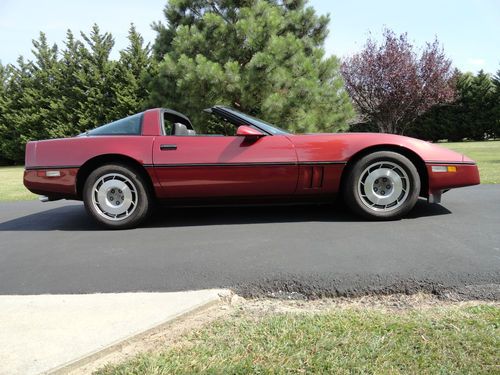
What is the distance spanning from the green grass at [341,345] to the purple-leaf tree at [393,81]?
24.6m

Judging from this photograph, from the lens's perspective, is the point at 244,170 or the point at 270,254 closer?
the point at 270,254

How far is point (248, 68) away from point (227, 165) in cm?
943

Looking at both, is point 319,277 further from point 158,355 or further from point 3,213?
point 3,213

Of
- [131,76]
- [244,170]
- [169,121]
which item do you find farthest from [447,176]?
[131,76]

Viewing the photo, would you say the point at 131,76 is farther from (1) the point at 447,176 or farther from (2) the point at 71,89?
(1) the point at 447,176

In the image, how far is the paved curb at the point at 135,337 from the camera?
1594 millimetres

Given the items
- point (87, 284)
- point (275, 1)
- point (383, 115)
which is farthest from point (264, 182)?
point (383, 115)

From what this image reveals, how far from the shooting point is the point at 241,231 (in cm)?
359

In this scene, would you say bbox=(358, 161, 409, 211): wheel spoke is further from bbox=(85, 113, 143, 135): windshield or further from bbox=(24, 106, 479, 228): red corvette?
bbox=(85, 113, 143, 135): windshield

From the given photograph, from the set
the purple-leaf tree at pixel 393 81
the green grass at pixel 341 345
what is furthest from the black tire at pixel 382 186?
the purple-leaf tree at pixel 393 81

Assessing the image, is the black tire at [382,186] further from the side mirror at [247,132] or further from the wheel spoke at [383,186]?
the side mirror at [247,132]

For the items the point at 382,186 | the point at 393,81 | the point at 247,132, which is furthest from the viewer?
the point at 393,81

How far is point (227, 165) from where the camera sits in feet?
12.2

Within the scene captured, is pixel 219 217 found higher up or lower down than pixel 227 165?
lower down
